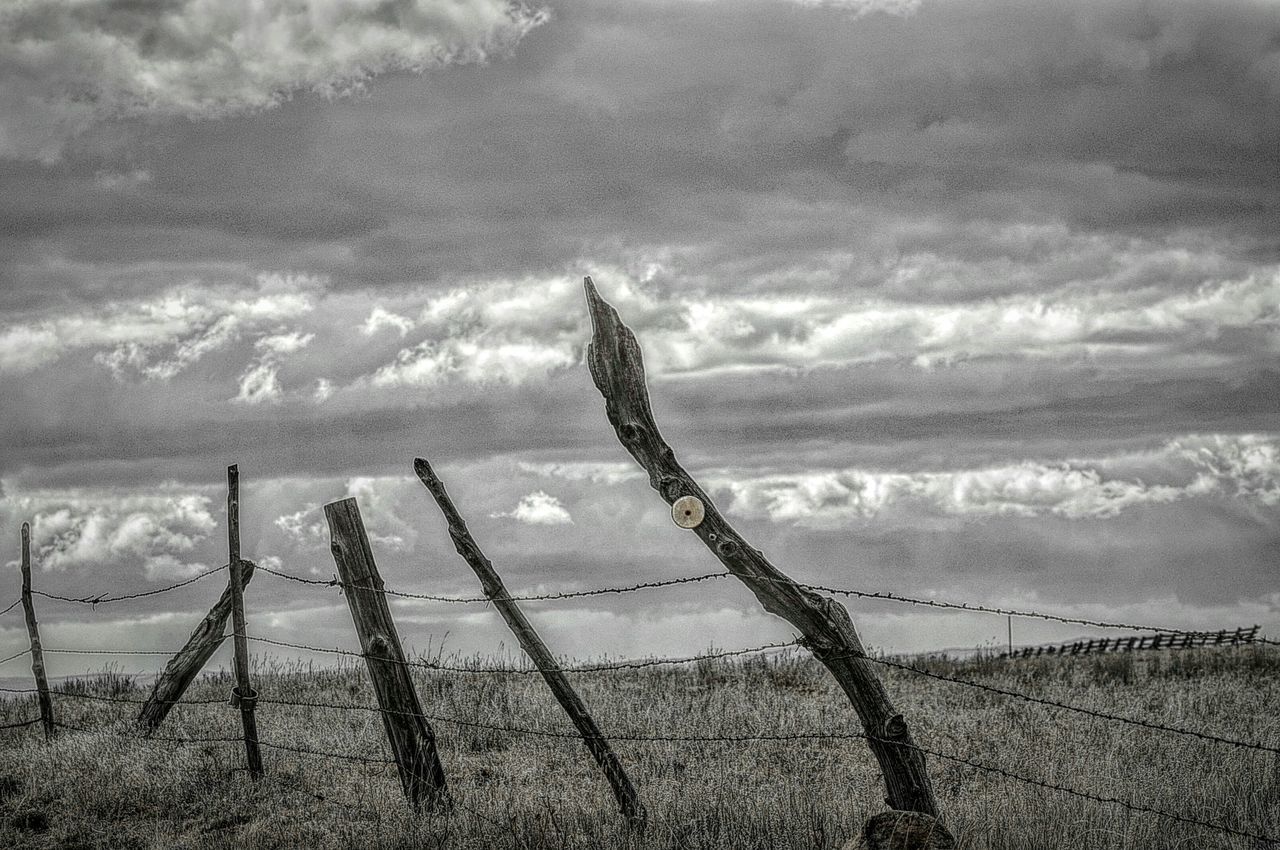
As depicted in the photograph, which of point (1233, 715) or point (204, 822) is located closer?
point (204, 822)

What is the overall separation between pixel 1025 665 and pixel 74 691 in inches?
697

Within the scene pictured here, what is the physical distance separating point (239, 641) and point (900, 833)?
7153 mm

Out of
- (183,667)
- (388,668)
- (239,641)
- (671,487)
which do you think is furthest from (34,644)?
(671,487)

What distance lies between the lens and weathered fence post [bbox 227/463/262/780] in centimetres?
1115

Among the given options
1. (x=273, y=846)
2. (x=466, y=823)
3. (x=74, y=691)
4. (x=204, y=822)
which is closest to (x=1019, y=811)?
(x=466, y=823)

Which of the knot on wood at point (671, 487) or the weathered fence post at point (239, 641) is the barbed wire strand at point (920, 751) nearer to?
the weathered fence post at point (239, 641)

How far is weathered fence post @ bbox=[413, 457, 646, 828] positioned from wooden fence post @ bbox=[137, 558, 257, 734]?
217 inches

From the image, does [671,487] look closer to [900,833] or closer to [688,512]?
[688,512]

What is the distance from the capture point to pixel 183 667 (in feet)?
45.5

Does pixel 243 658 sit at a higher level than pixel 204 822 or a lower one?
higher

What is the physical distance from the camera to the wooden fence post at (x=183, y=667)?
45.5 ft

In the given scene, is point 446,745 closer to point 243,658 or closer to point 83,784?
point 243,658

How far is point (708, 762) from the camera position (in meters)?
12.1

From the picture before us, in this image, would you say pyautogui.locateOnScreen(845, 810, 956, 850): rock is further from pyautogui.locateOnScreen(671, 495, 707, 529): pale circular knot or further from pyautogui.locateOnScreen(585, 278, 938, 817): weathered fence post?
Answer: pyautogui.locateOnScreen(671, 495, 707, 529): pale circular knot
